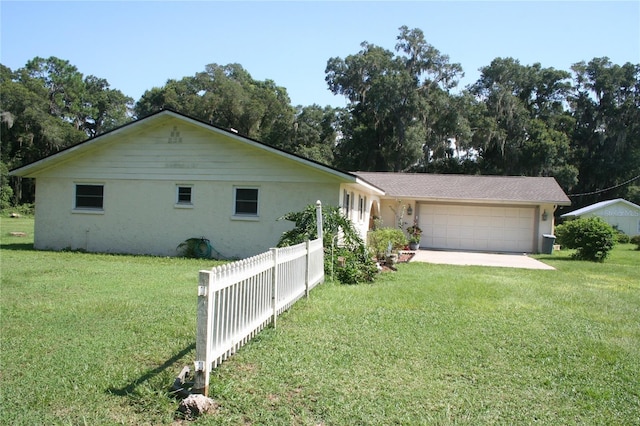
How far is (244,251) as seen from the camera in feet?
50.8

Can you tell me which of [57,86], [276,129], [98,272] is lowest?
[98,272]

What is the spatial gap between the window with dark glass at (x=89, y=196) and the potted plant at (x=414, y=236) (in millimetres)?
12061

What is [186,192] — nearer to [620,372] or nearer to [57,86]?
[620,372]

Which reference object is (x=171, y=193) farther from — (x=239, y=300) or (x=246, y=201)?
(x=239, y=300)

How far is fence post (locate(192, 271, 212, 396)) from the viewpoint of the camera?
4160 mm

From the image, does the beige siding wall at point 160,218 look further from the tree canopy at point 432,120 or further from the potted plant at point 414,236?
→ the tree canopy at point 432,120

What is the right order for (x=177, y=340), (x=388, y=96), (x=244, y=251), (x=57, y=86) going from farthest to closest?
1. (x=57, y=86)
2. (x=388, y=96)
3. (x=244, y=251)
4. (x=177, y=340)

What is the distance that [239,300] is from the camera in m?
5.12

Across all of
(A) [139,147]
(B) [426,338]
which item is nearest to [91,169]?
(A) [139,147]

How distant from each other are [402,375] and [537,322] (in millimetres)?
3396

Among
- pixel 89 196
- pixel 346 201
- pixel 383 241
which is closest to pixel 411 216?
pixel 383 241

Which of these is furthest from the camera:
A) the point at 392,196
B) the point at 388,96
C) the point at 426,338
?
the point at 388,96

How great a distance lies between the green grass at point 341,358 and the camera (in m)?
4.00

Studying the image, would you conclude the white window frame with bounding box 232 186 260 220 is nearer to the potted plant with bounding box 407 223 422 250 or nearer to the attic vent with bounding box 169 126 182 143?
the attic vent with bounding box 169 126 182 143
